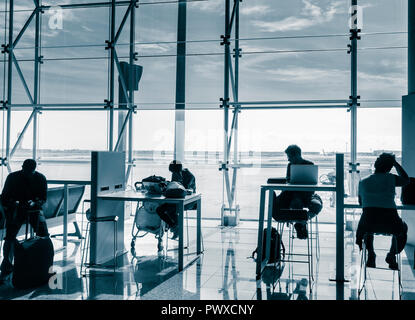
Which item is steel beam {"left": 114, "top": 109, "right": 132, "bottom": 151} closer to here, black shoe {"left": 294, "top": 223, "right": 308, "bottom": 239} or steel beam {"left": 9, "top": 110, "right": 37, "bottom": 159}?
steel beam {"left": 9, "top": 110, "right": 37, "bottom": 159}

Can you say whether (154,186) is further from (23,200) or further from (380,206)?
(380,206)

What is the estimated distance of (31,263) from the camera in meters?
3.80

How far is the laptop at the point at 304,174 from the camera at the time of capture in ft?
13.9

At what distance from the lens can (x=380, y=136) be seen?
7.15 metres

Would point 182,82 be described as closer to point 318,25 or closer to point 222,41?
point 222,41

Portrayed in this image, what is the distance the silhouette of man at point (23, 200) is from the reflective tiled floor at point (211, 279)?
19.4 inches

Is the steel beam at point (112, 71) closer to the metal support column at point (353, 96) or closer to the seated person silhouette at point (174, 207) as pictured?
the seated person silhouette at point (174, 207)

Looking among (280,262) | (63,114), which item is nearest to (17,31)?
(63,114)

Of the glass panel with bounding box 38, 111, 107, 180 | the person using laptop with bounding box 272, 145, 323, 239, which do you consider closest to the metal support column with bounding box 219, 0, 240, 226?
the glass panel with bounding box 38, 111, 107, 180

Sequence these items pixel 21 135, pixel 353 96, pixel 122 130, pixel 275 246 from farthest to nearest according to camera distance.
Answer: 1. pixel 21 135
2. pixel 122 130
3. pixel 353 96
4. pixel 275 246

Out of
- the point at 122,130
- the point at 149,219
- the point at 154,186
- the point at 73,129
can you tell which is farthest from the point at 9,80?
the point at 154,186

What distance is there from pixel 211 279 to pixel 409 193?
6.14ft
